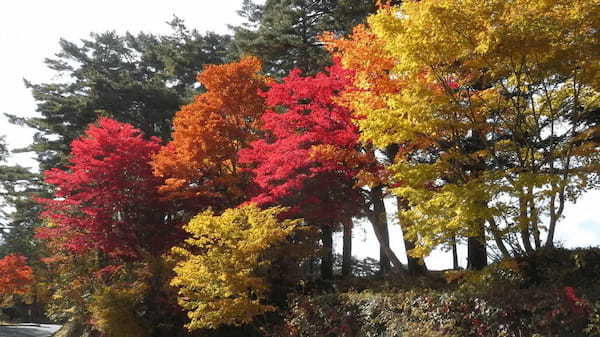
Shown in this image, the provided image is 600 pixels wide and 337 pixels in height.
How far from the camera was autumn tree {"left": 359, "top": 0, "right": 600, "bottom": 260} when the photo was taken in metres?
11.3

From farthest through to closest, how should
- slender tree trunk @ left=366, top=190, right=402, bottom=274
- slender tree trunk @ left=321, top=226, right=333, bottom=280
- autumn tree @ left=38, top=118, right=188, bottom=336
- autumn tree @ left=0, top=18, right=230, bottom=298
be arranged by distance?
autumn tree @ left=0, top=18, right=230, bottom=298 < autumn tree @ left=38, top=118, right=188, bottom=336 < slender tree trunk @ left=321, top=226, right=333, bottom=280 < slender tree trunk @ left=366, top=190, right=402, bottom=274

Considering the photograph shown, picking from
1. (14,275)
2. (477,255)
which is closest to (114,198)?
(477,255)

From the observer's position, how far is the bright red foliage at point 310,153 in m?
16.6

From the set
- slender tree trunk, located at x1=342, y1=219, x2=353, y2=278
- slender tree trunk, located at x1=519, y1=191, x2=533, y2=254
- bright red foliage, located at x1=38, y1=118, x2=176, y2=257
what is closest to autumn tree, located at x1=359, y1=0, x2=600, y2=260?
slender tree trunk, located at x1=519, y1=191, x2=533, y2=254

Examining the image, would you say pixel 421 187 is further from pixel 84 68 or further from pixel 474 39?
pixel 84 68

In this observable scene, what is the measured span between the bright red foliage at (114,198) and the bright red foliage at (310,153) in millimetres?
6167

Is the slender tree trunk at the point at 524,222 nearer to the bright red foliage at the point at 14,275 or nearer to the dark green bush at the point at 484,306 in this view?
the dark green bush at the point at 484,306

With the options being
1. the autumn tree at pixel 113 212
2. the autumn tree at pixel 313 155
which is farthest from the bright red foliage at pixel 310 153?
the autumn tree at pixel 113 212

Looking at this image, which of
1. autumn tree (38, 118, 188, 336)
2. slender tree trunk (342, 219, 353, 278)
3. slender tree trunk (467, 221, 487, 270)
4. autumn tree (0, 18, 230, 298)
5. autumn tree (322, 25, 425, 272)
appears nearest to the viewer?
autumn tree (322, 25, 425, 272)

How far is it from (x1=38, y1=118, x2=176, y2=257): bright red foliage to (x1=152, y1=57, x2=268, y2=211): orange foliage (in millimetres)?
1591

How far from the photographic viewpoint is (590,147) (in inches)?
535

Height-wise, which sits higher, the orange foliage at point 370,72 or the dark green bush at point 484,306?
the orange foliage at point 370,72

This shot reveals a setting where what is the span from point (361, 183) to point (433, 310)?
491cm

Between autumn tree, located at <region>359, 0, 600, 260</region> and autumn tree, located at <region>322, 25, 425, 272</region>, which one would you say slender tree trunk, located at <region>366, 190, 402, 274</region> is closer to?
autumn tree, located at <region>322, 25, 425, 272</region>
